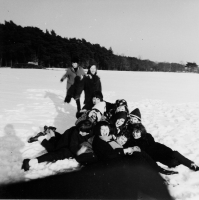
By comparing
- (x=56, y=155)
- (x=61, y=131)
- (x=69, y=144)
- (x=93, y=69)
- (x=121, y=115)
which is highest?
(x=93, y=69)

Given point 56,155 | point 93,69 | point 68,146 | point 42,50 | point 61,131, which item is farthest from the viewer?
point 42,50

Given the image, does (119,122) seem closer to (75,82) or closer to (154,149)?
(154,149)

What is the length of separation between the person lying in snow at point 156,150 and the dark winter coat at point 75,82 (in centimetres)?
287

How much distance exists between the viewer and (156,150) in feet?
10.2

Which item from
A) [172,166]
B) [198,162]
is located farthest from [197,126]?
[172,166]

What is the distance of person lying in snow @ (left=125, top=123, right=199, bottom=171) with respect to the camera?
2916mm

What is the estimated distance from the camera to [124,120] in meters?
3.77

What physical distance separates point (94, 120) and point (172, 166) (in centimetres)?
146

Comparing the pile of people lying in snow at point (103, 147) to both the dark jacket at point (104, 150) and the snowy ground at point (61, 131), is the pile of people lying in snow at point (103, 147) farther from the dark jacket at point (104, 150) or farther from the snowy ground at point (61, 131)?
the snowy ground at point (61, 131)

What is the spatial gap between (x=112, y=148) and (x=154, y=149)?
0.70m

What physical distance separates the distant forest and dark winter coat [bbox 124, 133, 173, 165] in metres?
28.4

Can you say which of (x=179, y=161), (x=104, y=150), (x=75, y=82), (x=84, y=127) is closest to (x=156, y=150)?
(x=179, y=161)

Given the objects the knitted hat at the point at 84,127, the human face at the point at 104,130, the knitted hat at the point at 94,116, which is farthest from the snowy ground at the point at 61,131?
the knitted hat at the point at 94,116

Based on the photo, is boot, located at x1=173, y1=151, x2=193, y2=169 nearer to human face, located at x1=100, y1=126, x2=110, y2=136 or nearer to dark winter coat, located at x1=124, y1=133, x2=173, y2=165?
dark winter coat, located at x1=124, y1=133, x2=173, y2=165
